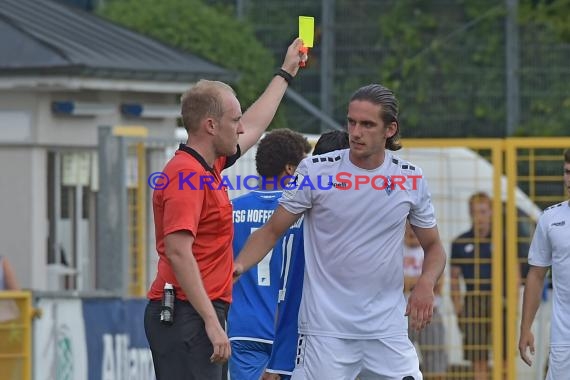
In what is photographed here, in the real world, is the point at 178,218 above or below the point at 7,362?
above

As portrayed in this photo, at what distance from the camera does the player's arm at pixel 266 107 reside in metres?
8.26

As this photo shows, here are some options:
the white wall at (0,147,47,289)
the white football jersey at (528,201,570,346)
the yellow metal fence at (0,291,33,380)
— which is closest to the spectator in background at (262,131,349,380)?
the white football jersey at (528,201,570,346)

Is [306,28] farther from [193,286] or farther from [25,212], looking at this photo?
[25,212]

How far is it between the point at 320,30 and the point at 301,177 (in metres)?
20.5

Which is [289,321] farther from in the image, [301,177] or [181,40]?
[181,40]

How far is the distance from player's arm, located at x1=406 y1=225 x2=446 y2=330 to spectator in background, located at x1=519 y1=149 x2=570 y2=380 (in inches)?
73.0

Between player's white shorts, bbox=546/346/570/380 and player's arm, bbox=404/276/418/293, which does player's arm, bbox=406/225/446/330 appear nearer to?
player's white shorts, bbox=546/346/570/380

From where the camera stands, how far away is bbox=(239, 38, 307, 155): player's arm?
325 inches

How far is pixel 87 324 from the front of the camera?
12.3 m

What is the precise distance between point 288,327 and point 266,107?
1131 millimetres

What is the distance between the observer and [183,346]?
748cm

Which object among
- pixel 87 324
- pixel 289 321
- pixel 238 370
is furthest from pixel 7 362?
pixel 289 321

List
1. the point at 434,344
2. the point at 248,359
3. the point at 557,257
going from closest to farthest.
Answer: the point at 248,359 < the point at 557,257 < the point at 434,344

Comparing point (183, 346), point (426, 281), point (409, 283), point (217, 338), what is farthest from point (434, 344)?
point (217, 338)
